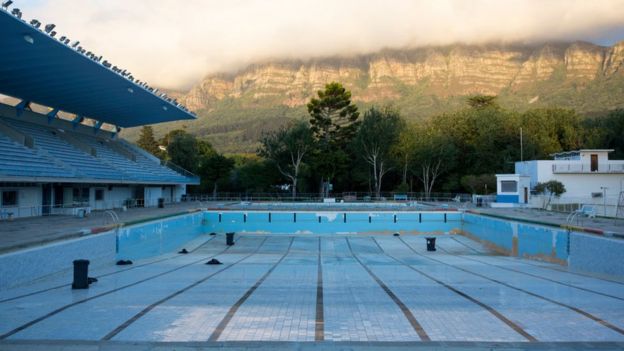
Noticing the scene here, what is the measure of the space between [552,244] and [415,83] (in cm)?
11935

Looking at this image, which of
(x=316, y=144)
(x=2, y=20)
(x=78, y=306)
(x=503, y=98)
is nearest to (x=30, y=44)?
(x=2, y=20)

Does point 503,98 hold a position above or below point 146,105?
above

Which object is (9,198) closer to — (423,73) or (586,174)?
(586,174)

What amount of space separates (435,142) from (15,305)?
139 feet

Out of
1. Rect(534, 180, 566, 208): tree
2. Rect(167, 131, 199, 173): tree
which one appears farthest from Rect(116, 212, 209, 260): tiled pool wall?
Rect(167, 131, 199, 173): tree

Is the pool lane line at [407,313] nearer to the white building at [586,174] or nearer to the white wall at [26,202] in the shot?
the white wall at [26,202]

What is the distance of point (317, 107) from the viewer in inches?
2076

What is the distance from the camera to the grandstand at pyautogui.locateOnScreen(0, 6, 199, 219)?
20.2m

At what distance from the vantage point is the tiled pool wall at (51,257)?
32.2ft

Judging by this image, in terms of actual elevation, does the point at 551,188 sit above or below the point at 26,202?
above

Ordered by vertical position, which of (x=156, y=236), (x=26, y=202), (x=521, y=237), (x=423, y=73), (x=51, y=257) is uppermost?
(x=423, y=73)

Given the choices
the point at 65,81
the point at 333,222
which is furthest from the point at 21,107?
the point at 333,222

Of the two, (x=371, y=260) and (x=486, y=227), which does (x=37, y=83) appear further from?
(x=486, y=227)

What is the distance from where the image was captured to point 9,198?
72.2 ft
